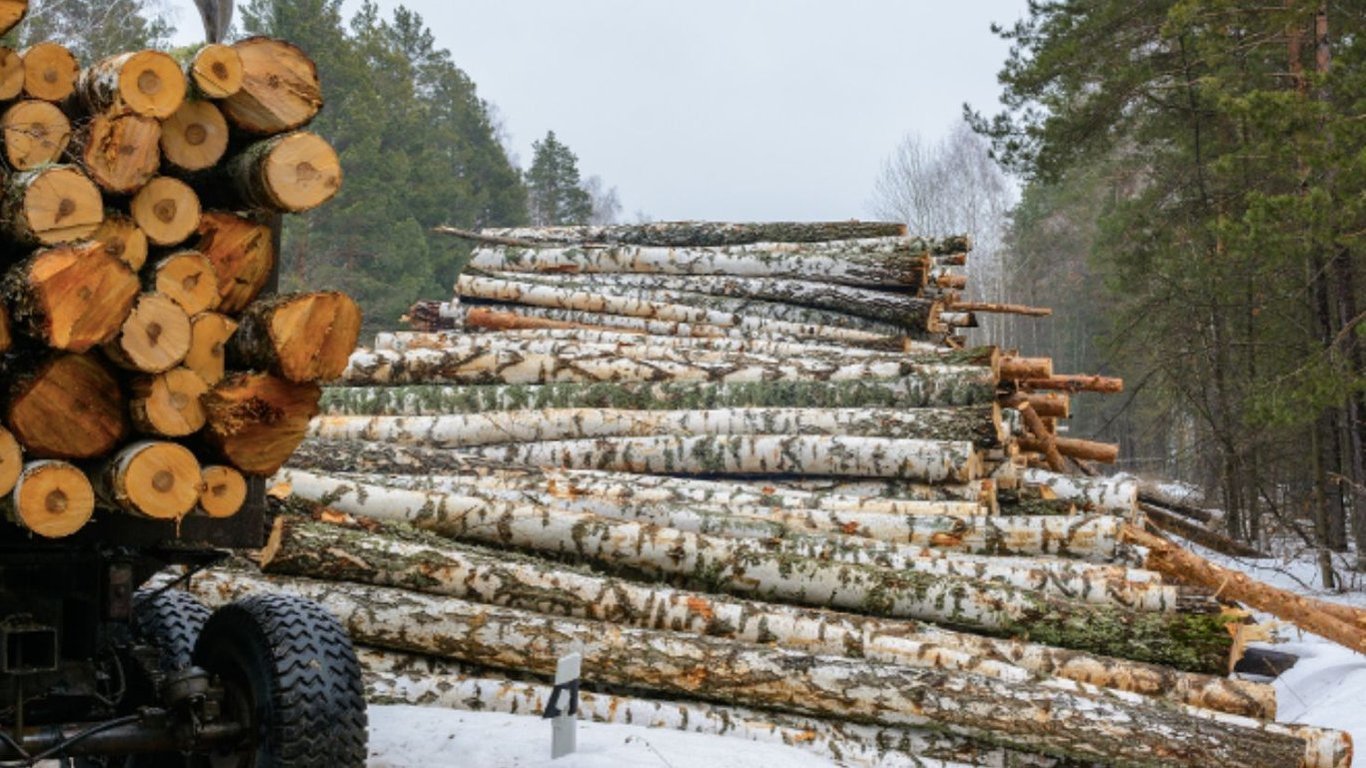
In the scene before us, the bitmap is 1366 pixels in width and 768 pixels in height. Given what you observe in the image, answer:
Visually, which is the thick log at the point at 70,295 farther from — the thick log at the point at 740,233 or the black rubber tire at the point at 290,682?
the thick log at the point at 740,233

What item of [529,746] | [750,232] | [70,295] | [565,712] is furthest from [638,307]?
[70,295]

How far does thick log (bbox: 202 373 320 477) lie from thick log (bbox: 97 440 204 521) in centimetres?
16

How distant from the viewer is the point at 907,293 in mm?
14719

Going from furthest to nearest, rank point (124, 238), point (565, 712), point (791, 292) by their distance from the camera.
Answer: point (791, 292) < point (565, 712) < point (124, 238)

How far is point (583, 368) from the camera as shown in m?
11.4

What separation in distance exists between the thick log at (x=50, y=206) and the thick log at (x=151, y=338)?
0.93 feet

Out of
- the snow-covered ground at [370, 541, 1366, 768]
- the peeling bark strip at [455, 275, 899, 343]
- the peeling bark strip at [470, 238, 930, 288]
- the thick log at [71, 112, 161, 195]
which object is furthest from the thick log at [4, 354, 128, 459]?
the peeling bark strip at [470, 238, 930, 288]

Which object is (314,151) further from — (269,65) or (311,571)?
(311,571)

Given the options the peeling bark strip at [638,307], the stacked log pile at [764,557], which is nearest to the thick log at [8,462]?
the stacked log pile at [764,557]

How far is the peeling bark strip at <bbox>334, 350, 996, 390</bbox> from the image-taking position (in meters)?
11.1

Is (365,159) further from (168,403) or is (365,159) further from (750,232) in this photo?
(168,403)

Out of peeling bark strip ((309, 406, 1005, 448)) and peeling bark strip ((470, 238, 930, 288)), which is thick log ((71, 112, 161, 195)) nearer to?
peeling bark strip ((309, 406, 1005, 448))

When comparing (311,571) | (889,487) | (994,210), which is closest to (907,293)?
(889,487)

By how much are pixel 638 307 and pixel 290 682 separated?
10.4 metres
